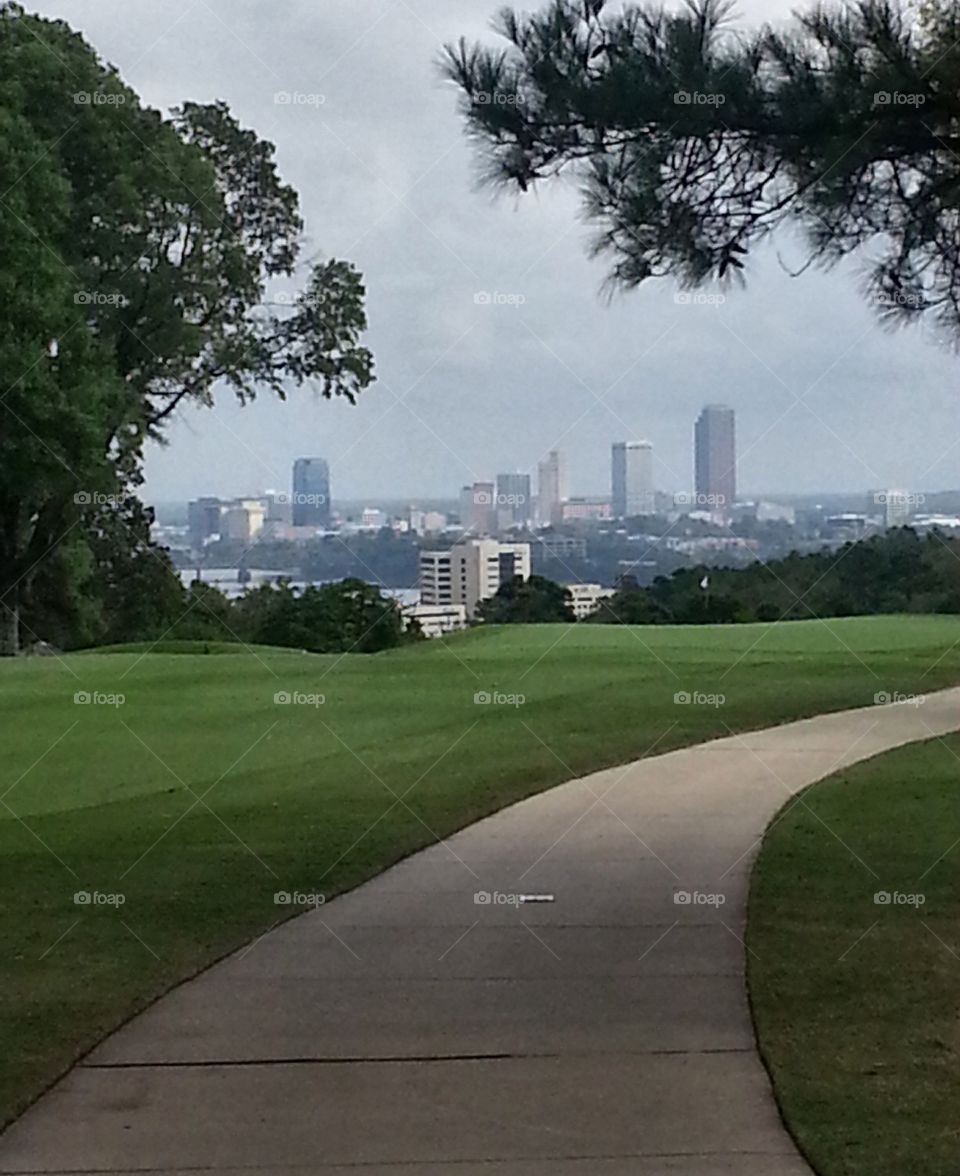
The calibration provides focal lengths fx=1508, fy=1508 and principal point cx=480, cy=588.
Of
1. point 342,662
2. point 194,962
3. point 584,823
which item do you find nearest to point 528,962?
point 194,962

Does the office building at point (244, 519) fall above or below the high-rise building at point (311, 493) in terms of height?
below

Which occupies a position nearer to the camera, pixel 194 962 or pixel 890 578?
pixel 194 962

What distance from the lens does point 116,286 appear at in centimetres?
2055

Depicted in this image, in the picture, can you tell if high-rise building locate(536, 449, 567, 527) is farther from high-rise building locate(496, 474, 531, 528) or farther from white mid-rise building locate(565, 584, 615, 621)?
white mid-rise building locate(565, 584, 615, 621)

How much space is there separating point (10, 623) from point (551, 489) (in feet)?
33.6

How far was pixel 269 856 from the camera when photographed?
766 centimetres

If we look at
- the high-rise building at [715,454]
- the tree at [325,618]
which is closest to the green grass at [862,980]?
the high-rise building at [715,454]

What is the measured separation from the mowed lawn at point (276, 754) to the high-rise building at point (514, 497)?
1839mm

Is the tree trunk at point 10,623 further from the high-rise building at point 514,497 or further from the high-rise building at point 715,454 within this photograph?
the high-rise building at point 715,454

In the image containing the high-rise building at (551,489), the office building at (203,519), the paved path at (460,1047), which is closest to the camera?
the paved path at (460,1047)

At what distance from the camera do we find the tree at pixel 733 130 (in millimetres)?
7508

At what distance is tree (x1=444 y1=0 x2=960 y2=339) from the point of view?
751cm

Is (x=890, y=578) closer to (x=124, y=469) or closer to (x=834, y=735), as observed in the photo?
(x=834, y=735)

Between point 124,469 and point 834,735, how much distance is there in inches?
489
